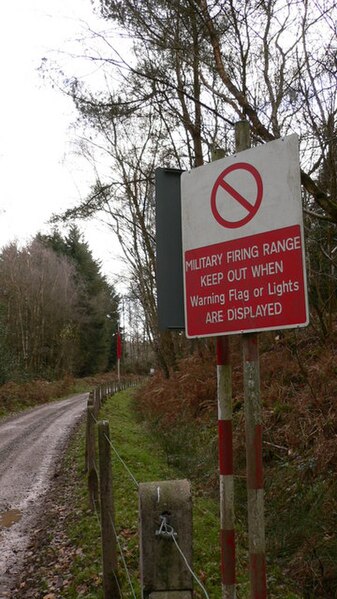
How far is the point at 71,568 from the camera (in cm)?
600

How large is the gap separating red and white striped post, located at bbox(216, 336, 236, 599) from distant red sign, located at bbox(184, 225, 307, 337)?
1.01 ft

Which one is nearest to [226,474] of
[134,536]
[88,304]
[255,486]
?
[255,486]

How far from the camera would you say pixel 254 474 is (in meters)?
2.79

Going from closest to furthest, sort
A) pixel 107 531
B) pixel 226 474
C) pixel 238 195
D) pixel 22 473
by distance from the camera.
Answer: pixel 238 195, pixel 226 474, pixel 107 531, pixel 22 473

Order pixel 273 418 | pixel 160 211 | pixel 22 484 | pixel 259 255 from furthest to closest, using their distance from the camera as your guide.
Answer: pixel 22 484, pixel 273 418, pixel 160 211, pixel 259 255

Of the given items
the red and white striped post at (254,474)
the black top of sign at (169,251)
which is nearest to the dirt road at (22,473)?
the red and white striped post at (254,474)

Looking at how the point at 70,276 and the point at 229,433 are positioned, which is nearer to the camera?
the point at 229,433

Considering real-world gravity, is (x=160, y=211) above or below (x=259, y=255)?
above

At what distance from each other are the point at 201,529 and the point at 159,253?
4762 millimetres

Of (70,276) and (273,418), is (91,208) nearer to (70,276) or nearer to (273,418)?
(273,418)

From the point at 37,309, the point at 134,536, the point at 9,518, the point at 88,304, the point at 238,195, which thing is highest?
the point at 88,304

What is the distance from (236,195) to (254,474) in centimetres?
148

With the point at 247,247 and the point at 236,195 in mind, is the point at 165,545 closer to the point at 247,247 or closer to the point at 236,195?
the point at 247,247

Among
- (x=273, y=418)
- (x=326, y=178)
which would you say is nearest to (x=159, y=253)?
(x=273, y=418)
